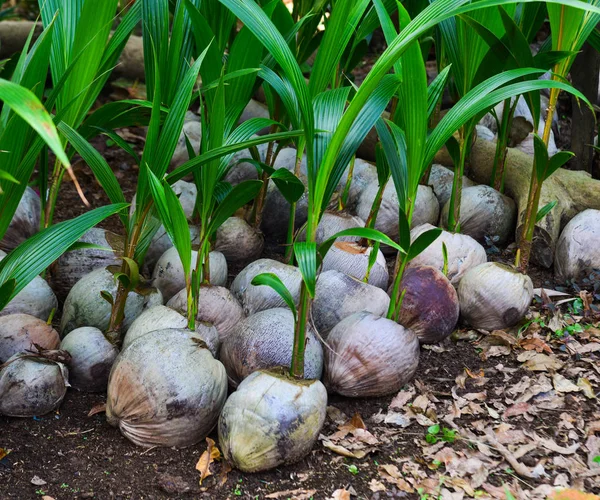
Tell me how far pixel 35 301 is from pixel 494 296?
5.00 feet

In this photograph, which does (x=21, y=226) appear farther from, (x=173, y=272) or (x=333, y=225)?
(x=333, y=225)

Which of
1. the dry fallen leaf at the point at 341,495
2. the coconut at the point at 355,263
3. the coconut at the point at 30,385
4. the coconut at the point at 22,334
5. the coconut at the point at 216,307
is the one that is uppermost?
the coconut at the point at 355,263

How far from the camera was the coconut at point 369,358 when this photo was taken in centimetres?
213

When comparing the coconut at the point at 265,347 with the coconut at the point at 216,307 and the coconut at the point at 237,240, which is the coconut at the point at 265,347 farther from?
the coconut at the point at 237,240

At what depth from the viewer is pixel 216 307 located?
229 centimetres

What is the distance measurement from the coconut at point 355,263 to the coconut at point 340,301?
5.7 inches

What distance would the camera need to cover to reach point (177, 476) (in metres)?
1.86

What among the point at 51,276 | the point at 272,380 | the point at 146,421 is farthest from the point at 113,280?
the point at 272,380

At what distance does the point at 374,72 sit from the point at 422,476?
40.6 inches

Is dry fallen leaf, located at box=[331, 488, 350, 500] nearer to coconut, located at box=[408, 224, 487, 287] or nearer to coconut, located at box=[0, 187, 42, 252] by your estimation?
coconut, located at box=[408, 224, 487, 287]

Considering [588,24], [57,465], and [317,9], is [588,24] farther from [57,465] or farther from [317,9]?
[57,465]

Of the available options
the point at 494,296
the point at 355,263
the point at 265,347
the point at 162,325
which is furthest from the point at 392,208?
the point at 162,325

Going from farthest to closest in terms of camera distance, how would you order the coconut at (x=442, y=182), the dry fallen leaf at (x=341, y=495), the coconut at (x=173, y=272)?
the coconut at (x=442, y=182), the coconut at (x=173, y=272), the dry fallen leaf at (x=341, y=495)

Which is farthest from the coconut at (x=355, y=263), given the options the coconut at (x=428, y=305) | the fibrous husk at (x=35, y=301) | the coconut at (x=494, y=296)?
the fibrous husk at (x=35, y=301)
